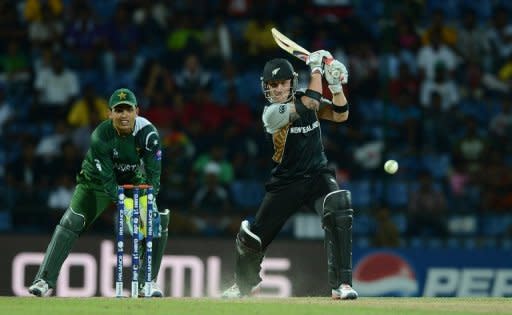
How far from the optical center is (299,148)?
388 inches

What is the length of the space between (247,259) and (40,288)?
5.57 feet

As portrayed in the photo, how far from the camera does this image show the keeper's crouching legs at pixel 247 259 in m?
10.0

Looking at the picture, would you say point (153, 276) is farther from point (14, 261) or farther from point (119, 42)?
point (119, 42)

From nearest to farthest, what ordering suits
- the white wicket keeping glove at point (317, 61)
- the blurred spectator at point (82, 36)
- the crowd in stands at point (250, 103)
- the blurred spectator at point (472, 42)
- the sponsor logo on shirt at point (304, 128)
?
the white wicket keeping glove at point (317, 61) → the sponsor logo on shirt at point (304, 128) → the crowd in stands at point (250, 103) → the blurred spectator at point (82, 36) → the blurred spectator at point (472, 42)

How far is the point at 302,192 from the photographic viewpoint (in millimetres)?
9898

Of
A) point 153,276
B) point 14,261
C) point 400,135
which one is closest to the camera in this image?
point 153,276

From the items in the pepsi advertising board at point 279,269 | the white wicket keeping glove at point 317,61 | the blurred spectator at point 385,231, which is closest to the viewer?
the white wicket keeping glove at point 317,61

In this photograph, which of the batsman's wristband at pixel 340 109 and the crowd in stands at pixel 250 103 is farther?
the crowd in stands at pixel 250 103

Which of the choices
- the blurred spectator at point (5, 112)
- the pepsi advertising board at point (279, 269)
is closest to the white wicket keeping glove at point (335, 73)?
the pepsi advertising board at point (279, 269)

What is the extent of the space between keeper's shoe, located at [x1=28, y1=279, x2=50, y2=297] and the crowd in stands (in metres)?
4.25

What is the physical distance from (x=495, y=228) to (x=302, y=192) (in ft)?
20.5

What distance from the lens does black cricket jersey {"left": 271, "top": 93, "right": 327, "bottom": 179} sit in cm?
981

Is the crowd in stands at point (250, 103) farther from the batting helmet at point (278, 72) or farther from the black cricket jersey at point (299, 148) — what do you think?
the batting helmet at point (278, 72)

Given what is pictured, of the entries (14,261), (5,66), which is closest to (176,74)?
(5,66)
